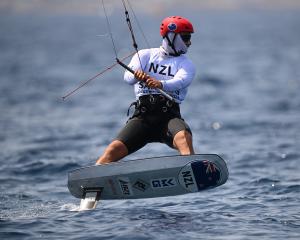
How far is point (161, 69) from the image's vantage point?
14.0m

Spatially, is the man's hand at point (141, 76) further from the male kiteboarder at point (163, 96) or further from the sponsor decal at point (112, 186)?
the sponsor decal at point (112, 186)

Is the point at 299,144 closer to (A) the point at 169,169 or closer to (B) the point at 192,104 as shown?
(A) the point at 169,169

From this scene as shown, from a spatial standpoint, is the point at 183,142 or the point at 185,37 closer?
the point at 183,142

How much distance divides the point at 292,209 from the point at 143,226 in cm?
297

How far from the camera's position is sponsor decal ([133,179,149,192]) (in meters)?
14.0

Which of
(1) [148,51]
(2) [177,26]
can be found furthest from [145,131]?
(2) [177,26]

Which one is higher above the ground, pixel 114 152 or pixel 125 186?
pixel 114 152

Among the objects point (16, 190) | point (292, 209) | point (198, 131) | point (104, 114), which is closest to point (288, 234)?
point (292, 209)

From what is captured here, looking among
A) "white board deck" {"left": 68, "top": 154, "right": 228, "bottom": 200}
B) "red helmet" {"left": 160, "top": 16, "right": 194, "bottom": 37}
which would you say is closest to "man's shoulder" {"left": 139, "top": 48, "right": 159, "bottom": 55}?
"red helmet" {"left": 160, "top": 16, "right": 194, "bottom": 37}

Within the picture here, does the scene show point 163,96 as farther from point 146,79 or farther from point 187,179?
point 187,179

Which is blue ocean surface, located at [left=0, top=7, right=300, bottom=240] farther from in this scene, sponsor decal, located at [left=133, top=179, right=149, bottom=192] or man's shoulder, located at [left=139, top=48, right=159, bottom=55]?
man's shoulder, located at [left=139, top=48, right=159, bottom=55]

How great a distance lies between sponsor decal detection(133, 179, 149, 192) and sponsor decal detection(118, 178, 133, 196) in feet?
0.38

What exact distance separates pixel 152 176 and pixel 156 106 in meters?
1.18

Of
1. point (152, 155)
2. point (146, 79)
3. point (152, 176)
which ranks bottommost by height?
point (152, 155)
